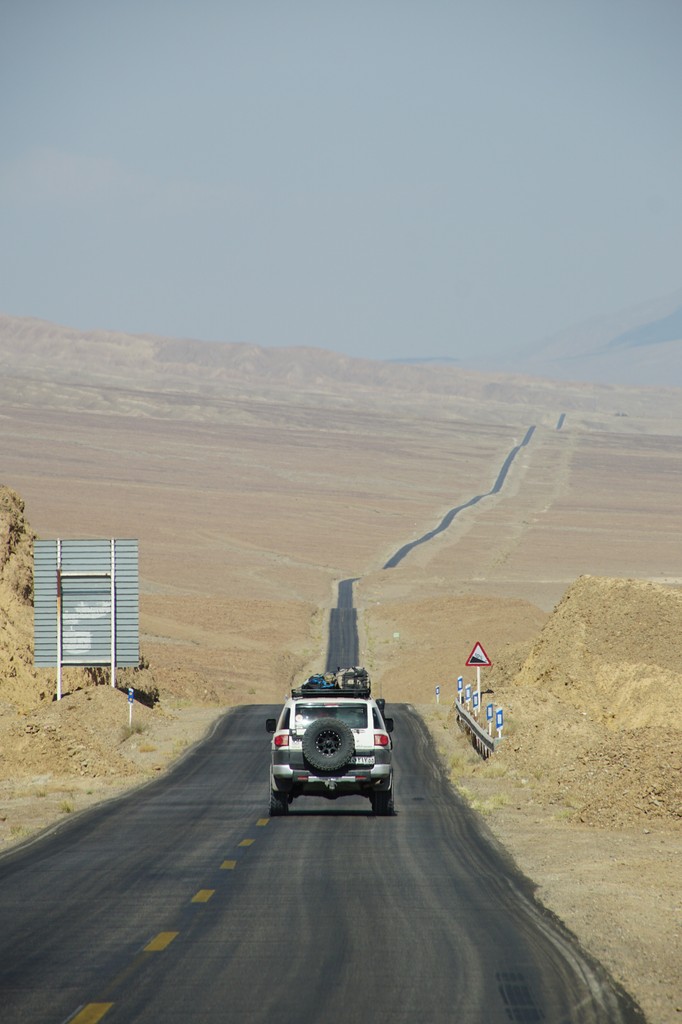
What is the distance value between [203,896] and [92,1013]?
561 centimetres

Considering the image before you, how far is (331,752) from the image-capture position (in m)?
23.9

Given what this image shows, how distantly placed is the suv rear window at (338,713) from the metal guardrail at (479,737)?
10441mm

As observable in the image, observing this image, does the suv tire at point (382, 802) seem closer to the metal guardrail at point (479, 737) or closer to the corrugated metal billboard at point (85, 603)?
the metal guardrail at point (479, 737)

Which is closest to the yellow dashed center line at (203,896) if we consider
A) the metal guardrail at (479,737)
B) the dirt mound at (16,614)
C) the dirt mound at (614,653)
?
the metal guardrail at (479,737)

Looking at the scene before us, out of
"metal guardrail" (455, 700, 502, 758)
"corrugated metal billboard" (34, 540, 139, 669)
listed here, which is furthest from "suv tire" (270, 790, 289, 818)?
"corrugated metal billboard" (34, 540, 139, 669)

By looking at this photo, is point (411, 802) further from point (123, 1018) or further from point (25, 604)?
point (25, 604)

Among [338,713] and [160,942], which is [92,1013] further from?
[338,713]

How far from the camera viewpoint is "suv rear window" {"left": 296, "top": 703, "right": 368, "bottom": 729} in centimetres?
2445

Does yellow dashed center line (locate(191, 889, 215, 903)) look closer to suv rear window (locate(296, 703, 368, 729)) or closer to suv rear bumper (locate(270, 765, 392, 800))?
suv rear bumper (locate(270, 765, 392, 800))

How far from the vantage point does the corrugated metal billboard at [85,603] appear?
4347 cm

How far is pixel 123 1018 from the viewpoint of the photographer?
33.6 ft

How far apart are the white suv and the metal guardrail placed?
10381 mm

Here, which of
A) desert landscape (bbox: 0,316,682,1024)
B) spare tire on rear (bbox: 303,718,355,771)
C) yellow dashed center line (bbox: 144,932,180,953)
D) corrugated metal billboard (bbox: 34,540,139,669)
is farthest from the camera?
corrugated metal billboard (bbox: 34,540,139,669)

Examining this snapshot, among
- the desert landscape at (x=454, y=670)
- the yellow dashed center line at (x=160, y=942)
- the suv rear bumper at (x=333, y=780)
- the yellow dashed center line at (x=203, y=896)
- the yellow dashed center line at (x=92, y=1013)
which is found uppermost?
the yellow dashed center line at (x=92, y=1013)
